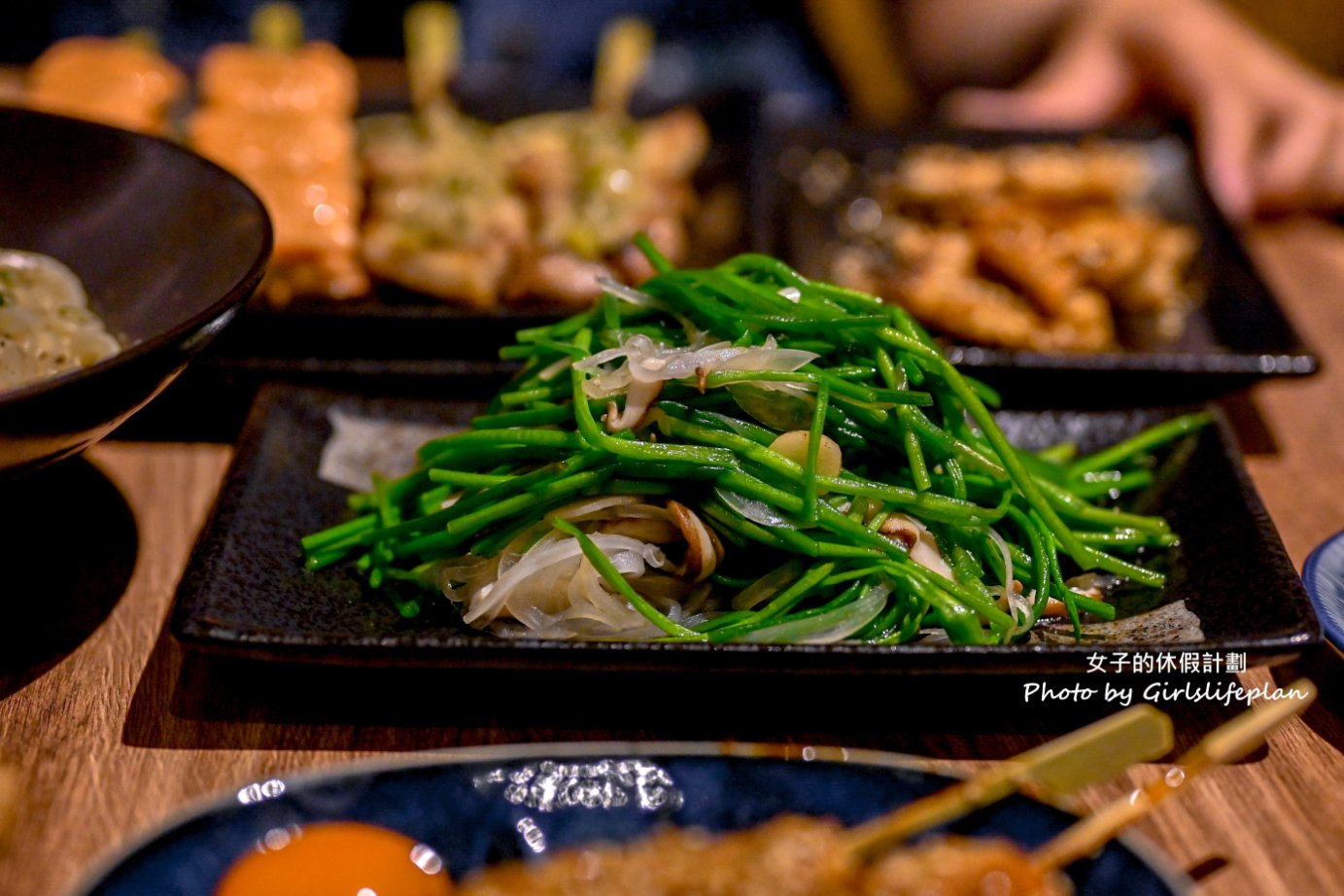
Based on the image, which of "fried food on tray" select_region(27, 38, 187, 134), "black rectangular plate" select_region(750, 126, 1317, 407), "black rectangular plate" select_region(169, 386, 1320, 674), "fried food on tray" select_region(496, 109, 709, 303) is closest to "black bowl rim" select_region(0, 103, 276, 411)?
"black rectangular plate" select_region(169, 386, 1320, 674)

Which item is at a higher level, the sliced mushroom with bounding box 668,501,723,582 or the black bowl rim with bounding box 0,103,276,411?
the black bowl rim with bounding box 0,103,276,411

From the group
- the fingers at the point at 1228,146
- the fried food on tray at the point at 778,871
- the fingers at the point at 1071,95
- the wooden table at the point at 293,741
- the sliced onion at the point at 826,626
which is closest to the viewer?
the fried food on tray at the point at 778,871

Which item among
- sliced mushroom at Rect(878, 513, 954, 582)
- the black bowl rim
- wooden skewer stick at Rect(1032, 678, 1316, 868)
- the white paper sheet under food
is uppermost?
wooden skewer stick at Rect(1032, 678, 1316, 868)

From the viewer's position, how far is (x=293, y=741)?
1563 millimetres

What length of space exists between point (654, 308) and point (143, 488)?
106cm

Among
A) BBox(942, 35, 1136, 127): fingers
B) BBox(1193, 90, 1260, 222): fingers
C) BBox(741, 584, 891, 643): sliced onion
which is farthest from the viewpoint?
BBox(942, 35, 1136, 127): fingers

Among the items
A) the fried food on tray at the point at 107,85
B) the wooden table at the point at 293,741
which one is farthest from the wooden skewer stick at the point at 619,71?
the wooden table at the point at 293,741

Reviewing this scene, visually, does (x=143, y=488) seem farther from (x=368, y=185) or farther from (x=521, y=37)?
(x=521, y=37)

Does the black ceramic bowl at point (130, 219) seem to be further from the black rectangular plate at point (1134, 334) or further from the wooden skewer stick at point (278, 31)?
the wooden skewer stick at point (278, 31)

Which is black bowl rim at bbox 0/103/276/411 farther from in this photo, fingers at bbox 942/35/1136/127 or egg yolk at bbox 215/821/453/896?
fingers at bbox 942/35/1136/127

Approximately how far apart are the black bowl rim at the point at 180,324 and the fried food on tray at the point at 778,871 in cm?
83

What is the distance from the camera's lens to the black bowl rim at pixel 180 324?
1.41 metres

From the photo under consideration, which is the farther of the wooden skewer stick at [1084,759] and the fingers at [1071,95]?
the fingers at [1071,95]

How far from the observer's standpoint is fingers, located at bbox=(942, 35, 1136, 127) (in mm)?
4094
